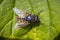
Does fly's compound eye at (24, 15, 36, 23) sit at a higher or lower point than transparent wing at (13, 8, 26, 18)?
lower

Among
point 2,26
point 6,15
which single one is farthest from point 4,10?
point 2,26

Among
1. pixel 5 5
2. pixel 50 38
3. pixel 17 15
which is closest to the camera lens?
pixel 50 38

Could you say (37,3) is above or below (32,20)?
above

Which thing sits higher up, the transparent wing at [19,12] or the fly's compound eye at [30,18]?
the transparent wing at [19,12]

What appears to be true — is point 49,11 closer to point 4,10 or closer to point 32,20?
point 32,20

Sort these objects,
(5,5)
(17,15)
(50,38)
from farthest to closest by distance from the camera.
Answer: (5,5)
(17,15)
(50,38)

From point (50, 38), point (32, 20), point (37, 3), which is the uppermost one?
point (37, 3)

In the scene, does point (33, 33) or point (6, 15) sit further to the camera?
point (6, 15)
